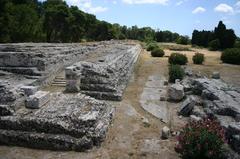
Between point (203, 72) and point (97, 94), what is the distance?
514 inches

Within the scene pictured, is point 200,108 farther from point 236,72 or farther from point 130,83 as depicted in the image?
point 236,72

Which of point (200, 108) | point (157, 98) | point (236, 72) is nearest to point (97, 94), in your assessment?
point (157, 98)

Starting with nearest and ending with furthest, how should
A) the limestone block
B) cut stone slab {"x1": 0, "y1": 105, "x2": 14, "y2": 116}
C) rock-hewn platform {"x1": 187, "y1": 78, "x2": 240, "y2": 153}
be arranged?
rock-hewn platform {"x1": 187, "y1": 78, "x2": 240, "y2": 153} < cut stone slab {"x1": 0, "y1": 105, "x2": 14, "y2": 116} < the limestone block

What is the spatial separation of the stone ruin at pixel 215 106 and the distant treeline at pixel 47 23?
2222 centimetres

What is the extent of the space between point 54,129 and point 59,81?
7852mm

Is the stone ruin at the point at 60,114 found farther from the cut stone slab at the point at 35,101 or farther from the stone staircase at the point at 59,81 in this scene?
the stone staircase at the point at 59,81

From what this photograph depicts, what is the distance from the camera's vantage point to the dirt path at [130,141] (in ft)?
27.5

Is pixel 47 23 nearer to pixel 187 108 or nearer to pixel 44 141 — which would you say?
pixel 187 108

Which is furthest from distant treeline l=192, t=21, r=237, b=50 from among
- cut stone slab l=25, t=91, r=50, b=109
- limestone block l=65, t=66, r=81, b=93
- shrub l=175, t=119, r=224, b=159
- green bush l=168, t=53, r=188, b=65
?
shrub l=175, t=119, r=224, b=159

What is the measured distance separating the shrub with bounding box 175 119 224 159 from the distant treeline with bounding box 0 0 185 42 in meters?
26.8

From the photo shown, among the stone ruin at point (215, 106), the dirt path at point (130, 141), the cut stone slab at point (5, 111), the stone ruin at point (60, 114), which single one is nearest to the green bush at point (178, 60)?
the stone ruin at point (215, 106)

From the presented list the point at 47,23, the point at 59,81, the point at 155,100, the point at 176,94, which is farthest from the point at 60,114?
the point at 47,23

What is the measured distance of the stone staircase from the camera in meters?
16.1

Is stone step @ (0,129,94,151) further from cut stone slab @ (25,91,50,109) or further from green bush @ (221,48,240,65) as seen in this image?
green bush @ (221,48,240,65)
